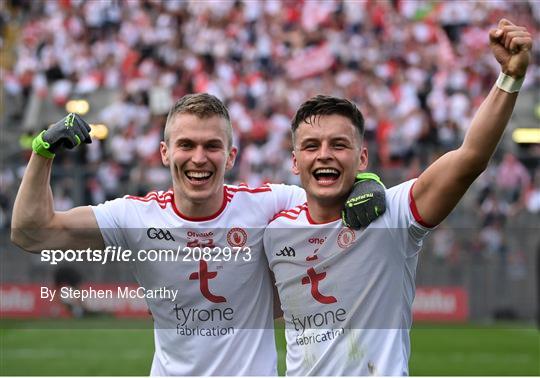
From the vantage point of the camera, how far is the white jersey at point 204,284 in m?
4.67

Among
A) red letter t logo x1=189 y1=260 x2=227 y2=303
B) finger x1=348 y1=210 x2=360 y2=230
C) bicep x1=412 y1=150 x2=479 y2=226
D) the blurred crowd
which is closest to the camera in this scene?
bicep x1=412 y1=150 x2=479 y2=226

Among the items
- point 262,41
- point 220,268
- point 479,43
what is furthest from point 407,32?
point 220,268

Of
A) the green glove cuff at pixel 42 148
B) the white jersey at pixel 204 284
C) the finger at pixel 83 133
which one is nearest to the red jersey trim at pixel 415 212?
the white jersey at pixel 204 284

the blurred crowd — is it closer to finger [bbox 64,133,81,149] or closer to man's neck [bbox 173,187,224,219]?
man's neck [bbox 173,187,224,219]

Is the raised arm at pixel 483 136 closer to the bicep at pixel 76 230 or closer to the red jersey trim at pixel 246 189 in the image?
the red jersey trim at pixel 246 189

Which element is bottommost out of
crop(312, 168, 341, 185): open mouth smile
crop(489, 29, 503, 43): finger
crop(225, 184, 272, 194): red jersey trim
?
crop(312, 168, 341, 185): open mouth smile

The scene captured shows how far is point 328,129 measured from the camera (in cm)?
429

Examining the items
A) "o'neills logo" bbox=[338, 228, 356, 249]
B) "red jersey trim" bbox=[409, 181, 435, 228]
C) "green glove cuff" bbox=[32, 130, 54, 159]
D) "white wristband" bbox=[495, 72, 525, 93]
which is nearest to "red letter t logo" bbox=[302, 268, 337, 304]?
"o'neills logo" bbox=[338, 228, 356, 249]

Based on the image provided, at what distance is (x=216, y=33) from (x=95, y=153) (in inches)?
184

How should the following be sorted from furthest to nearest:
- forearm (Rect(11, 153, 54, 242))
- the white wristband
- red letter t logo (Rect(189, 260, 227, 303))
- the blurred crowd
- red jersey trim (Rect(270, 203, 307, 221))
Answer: the blurred crowd < red letter t logo (Rect(189, 260, 227, 303)) < red jersey trim (Rect(270, 203, 307, 221)) < forearm (Rect(11, 153, 54, 242)) < the white wristband

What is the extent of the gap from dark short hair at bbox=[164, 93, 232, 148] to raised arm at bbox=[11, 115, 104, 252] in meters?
0.45

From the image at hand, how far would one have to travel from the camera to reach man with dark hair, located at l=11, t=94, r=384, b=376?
181 inches

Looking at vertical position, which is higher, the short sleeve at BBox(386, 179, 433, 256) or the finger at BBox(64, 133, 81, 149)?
the finger at BBox(64, 133, 81, 149)

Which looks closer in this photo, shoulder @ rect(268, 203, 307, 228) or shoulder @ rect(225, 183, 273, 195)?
shoulder @ rect(268, 203, 307, 228)
